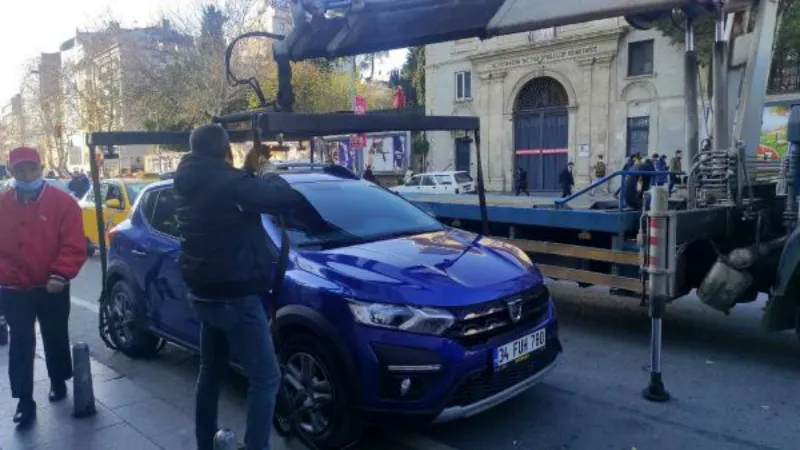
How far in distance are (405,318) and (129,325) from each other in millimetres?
3368

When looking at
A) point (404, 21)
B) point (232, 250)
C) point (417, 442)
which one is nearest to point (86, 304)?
point (404, 21)

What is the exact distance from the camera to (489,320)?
3770mm

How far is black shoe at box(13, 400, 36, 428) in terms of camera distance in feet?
14.6

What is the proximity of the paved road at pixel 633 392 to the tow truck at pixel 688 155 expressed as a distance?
395 millimetres

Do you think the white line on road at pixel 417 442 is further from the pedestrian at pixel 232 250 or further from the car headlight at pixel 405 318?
the pedestrian at pixel 232 250

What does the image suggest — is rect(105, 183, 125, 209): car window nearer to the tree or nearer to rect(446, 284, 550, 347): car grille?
rect(446, 284, 550, 347): car grille

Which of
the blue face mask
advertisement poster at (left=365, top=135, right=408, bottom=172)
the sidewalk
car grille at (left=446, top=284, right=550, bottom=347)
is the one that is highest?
advertisement poster at (left=365, top=135, right=408, bottom=172)

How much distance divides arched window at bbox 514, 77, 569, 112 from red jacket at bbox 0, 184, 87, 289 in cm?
2737

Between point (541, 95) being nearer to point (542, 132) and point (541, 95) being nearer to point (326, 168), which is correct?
point (542, 132)

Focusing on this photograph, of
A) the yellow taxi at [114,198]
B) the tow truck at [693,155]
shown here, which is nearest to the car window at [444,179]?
the yellow taxi at [114,198]

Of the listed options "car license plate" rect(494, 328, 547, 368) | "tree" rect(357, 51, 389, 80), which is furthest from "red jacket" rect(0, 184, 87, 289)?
"tree" rect(357, 51, 389, 80)

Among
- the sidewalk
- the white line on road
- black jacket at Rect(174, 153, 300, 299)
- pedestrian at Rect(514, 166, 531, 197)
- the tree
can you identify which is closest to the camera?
black jacket at Rect(174, 153, 300, 299)

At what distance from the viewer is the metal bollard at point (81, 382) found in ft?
14.9

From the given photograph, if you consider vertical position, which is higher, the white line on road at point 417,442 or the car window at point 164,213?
the car window at point 164,213
